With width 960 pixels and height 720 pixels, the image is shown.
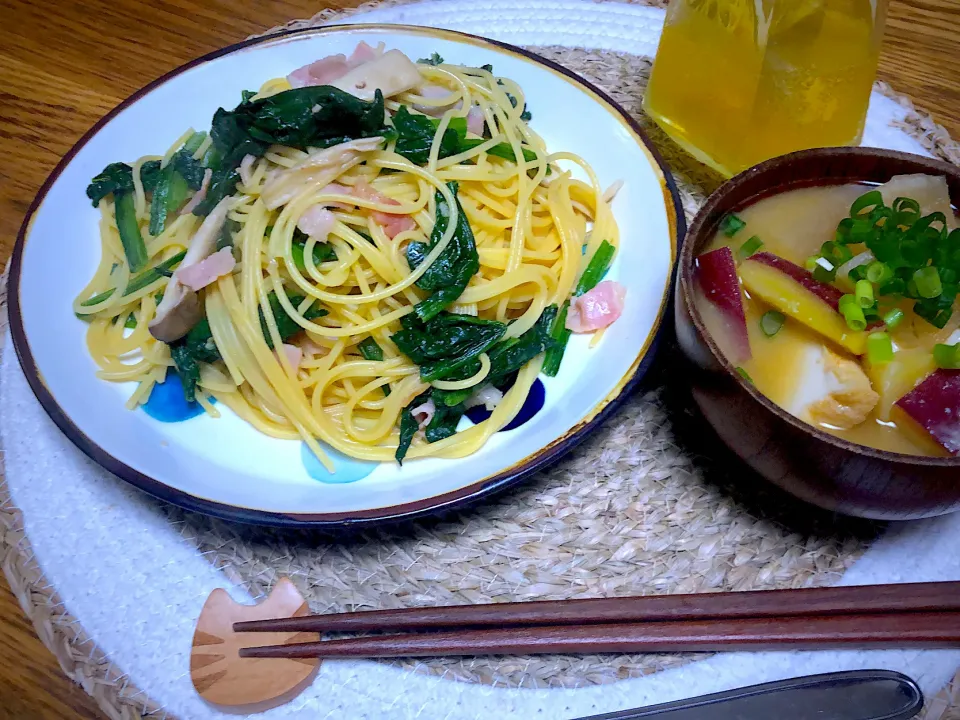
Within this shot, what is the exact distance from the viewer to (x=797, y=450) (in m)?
1.46

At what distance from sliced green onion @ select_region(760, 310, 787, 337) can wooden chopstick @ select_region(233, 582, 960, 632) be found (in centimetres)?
61

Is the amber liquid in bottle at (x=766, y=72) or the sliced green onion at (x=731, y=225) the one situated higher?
the amber liquid in bottle at (x=766, y=72)

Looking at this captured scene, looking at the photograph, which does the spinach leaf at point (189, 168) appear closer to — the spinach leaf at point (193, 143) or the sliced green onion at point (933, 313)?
the spinach leaf at point (193, 143)

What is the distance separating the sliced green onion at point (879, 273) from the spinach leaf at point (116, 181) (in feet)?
6.87

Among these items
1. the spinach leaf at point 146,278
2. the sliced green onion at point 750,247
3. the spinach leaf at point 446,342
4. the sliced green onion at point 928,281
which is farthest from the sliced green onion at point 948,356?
the spinach leaf at point 146,278

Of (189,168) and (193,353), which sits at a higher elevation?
(189,168)

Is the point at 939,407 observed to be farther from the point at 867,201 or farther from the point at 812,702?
the point at 812,702

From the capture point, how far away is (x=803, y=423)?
1.43 metres

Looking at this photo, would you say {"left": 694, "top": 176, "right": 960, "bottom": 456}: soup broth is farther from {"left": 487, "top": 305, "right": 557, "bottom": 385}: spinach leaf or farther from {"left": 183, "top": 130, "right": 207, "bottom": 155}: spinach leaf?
{"left": 183, "top": 130, "right": 207, "bottom": 155}: spinach leaf

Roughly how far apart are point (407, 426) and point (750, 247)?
1.04m

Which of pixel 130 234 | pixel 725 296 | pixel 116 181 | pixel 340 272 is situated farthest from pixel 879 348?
pixel 116 181

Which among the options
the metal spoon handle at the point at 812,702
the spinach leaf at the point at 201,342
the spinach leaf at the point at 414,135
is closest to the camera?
the metal spoon handle at the point at 812,702

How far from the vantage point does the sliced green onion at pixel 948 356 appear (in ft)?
4.99

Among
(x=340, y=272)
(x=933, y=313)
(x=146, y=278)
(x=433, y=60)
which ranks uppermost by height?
(x=433, y=60)
